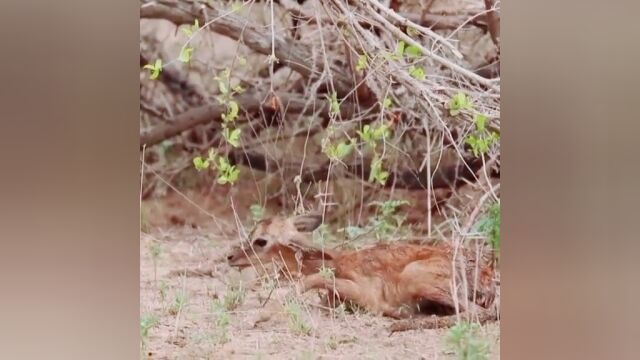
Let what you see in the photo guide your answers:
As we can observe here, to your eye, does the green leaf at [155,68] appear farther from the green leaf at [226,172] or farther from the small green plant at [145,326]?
the small green plant at [145,326]

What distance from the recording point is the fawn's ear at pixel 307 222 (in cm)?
170

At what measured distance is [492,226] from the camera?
1.76m

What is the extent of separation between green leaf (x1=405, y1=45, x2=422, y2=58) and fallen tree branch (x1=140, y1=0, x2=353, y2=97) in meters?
0.18

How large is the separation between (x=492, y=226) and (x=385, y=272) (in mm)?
321

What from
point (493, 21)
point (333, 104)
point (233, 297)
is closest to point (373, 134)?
point (333, 104)

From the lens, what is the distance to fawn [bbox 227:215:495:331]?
1693mm

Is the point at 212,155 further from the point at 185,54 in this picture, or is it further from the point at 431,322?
the point at 431,322

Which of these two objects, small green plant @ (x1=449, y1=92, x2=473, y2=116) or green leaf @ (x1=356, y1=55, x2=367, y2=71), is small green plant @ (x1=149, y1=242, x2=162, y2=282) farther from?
small green plant @ (x1=449, y1=92, x2=473, y2=116)

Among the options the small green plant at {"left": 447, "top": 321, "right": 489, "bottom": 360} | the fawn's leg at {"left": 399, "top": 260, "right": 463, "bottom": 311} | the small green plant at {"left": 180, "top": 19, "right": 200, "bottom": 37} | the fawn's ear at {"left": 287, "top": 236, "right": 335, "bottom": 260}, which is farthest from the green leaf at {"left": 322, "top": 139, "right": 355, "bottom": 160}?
the small green plant at {"left": 447, "top": 321, "right": 489, "bottom": 360}
